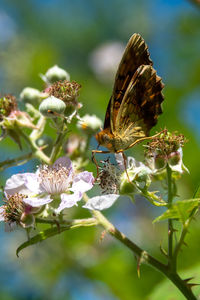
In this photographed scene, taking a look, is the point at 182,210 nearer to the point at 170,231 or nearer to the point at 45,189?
the point at 170,231

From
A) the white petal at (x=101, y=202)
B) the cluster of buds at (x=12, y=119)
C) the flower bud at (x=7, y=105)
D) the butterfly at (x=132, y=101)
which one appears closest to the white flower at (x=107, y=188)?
the white petal at (x=101, y=202)

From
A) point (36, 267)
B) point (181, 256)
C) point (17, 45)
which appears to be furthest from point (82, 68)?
point (181, 256)

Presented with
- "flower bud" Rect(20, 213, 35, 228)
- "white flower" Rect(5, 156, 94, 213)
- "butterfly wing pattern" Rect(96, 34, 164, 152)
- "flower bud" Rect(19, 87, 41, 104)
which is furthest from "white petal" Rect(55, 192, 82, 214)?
"flower bud" Rect(19, 87, 41, 104)

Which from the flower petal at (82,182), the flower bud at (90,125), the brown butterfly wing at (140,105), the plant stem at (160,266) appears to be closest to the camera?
the plant stem at (160,266)

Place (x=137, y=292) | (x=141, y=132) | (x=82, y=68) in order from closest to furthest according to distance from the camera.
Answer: (x=141, y=132)
(x=137, y=292)
(x=82, y=68)

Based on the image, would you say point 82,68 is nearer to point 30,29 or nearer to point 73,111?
point 30,29

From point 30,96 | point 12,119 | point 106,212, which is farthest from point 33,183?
point 106,212

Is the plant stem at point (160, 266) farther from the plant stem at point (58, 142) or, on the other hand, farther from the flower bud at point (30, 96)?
the flower bud at point (30, 96)
